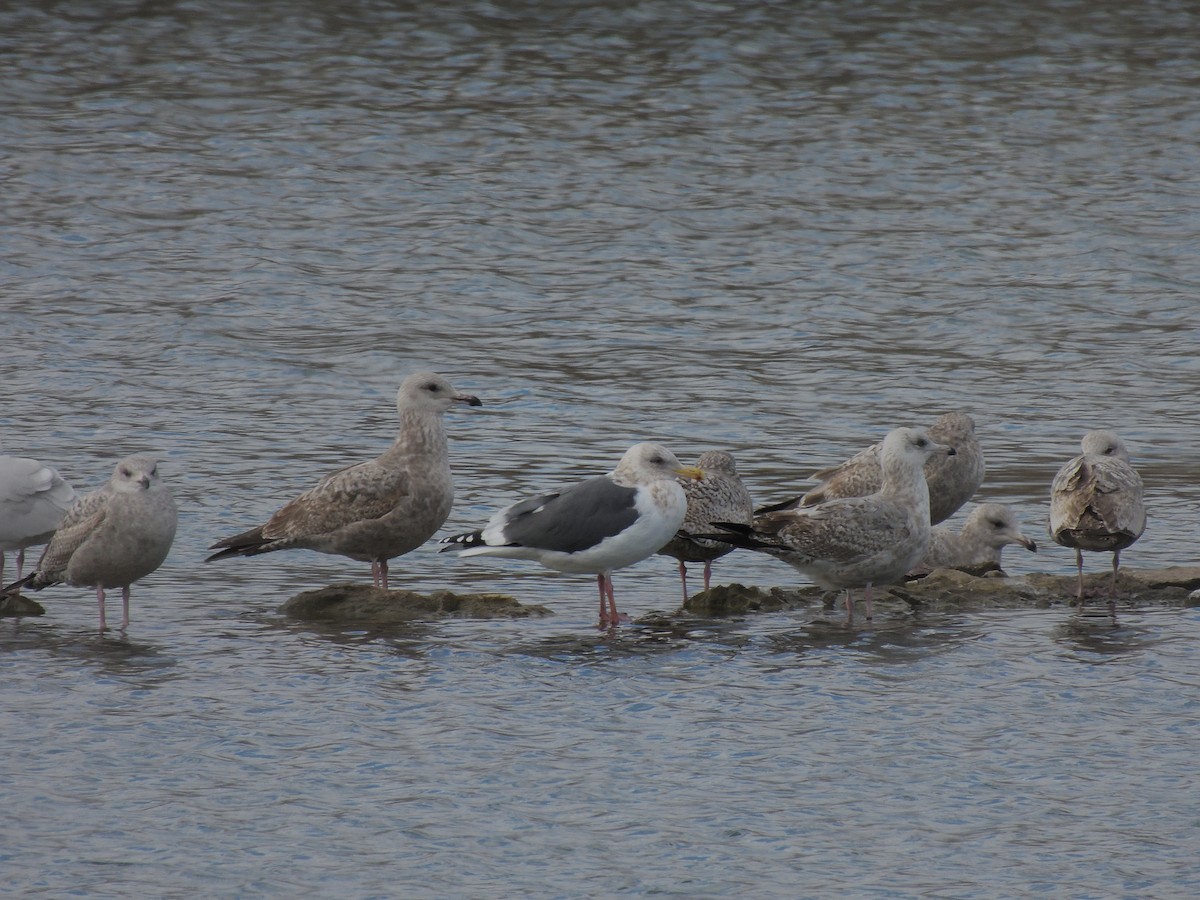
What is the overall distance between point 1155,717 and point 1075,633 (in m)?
1.45

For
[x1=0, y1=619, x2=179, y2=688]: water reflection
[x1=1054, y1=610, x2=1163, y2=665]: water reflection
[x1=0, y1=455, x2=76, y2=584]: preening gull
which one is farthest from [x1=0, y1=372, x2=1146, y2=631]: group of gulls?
[x1=1054, y1=610, x2=1163, y2=665]: water reflection

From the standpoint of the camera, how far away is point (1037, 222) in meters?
22.7

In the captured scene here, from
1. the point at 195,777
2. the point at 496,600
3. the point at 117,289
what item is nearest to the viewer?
the point at 195,777

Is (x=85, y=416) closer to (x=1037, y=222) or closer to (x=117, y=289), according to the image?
(x=117, y=289)

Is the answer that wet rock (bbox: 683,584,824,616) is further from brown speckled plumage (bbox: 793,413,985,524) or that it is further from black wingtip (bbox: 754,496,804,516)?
brown speckled plumage (bbox: 793,413,985,524)

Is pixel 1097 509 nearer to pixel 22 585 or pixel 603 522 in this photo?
pixel 603 522

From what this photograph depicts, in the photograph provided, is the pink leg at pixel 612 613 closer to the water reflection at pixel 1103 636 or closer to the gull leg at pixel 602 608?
the gull leg at pixel 602 608

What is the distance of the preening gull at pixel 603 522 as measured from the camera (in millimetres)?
9656

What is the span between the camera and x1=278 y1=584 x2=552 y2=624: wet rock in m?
9.89

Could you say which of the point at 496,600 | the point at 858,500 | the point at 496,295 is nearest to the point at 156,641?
the point at 496,600

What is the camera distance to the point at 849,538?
31.9 feet

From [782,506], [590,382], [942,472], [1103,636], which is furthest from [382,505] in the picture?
[590,382]

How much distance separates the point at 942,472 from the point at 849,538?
235cm

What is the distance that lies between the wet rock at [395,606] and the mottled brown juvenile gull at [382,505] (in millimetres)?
412
